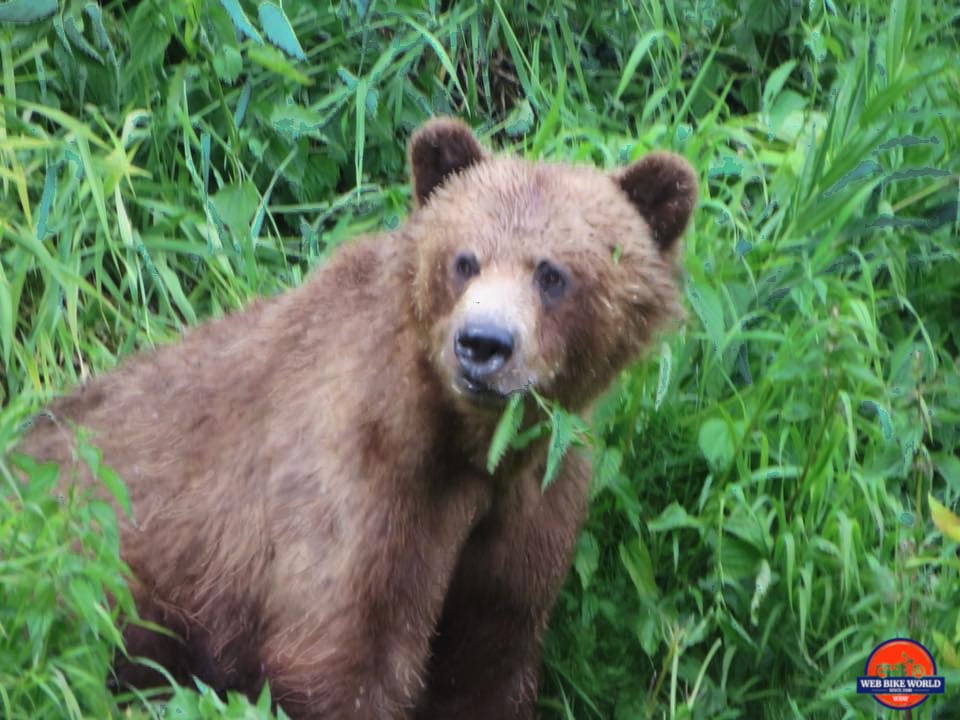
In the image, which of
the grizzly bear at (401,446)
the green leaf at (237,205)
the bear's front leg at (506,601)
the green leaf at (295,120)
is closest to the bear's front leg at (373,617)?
the grizzly bear at (401,446)

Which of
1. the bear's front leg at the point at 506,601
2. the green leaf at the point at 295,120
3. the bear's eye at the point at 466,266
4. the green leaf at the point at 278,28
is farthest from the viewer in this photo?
the green leaf at the point at 295,120

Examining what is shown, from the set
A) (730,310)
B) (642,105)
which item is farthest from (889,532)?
(642,105)

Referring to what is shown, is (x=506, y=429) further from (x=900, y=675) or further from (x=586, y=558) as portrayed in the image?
(x=900, y=675)

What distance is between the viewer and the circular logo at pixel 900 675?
5.20 m

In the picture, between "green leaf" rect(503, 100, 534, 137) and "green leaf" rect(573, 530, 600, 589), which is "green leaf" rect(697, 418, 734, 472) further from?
"green leaf" rect(503, 100, 534, 137)

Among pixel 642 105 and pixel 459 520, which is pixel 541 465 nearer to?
pixel 459 520

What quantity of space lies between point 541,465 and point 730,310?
1.20m

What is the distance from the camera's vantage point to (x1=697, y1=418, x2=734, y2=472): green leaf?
5883 millimetres

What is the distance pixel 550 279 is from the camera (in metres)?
5.03

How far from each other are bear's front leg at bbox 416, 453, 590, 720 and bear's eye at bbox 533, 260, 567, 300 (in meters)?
0.63

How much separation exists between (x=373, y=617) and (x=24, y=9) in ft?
9.78

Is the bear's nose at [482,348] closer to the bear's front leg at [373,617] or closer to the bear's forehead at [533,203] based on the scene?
the bear's forehead at [533,203]

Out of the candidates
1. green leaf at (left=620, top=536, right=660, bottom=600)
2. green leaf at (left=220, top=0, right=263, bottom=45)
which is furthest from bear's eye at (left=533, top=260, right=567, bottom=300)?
green leaf at (left=220, top=0, right=263, bottom=45)

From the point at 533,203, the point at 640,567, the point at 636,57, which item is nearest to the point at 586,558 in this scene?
the point at 640,567
